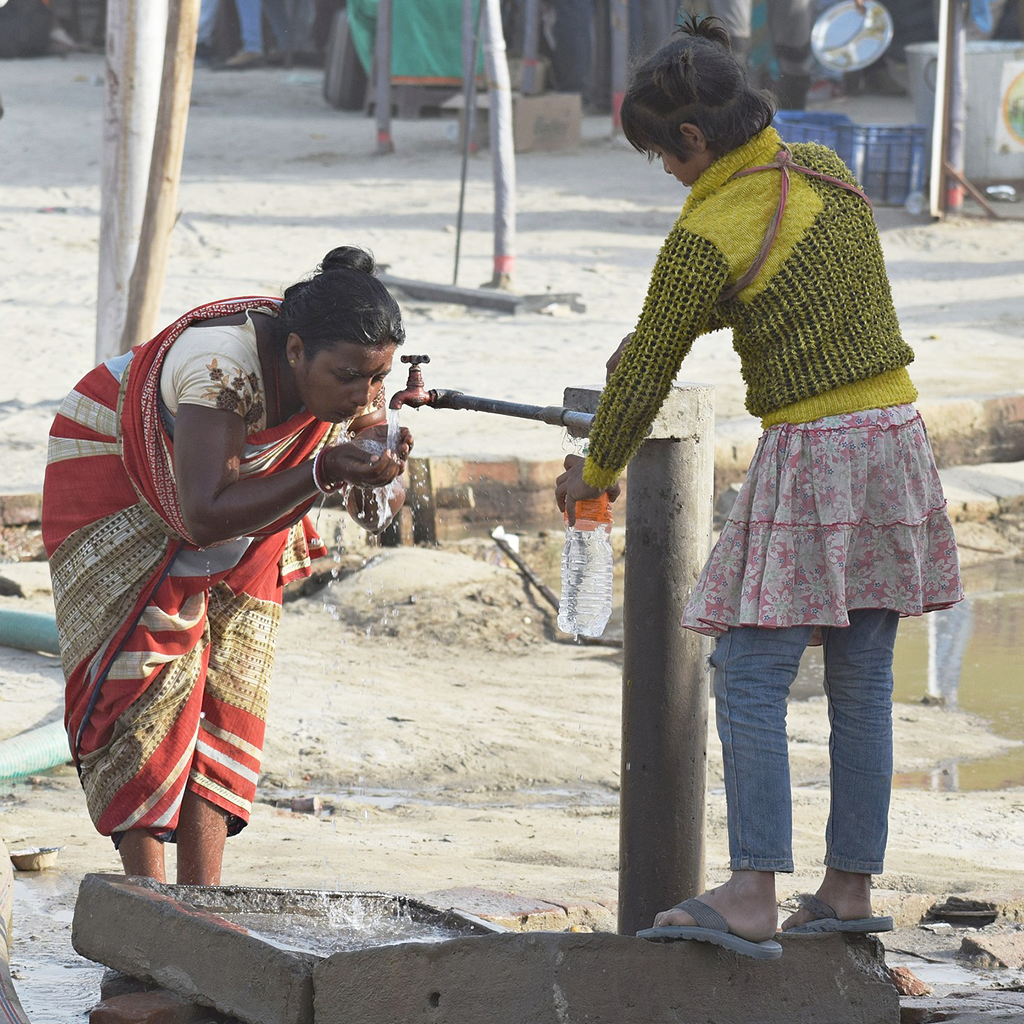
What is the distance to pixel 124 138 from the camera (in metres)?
7.71

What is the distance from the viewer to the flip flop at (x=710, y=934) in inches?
98.0

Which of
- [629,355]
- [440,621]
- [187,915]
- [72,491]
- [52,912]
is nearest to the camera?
[629,355]

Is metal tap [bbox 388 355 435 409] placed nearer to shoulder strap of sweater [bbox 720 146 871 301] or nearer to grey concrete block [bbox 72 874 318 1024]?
shoulder strap of sweater [bbox 720 146 871 301]

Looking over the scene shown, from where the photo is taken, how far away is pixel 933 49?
14016mm

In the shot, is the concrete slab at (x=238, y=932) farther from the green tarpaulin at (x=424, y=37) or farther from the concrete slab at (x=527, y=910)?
the green tarpaulin at (x=424, y=37)

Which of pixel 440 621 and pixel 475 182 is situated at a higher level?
pixel 475 182

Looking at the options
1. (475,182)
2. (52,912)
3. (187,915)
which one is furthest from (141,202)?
(475,182)

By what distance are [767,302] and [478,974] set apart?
1148 mm

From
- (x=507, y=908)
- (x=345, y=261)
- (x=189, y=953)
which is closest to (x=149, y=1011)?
(x=189, y=953)

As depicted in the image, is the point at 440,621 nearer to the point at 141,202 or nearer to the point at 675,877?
the point at 141,202

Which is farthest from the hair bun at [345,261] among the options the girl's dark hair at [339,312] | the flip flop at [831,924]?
the flip flop at [831,924]

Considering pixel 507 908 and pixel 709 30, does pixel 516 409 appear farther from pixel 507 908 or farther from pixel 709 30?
pixel 507 908

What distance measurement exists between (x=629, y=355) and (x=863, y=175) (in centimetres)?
1240

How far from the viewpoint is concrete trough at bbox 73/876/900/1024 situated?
8.11ft
